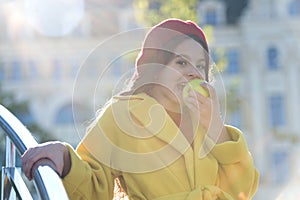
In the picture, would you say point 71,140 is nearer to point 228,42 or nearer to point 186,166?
point 228,42

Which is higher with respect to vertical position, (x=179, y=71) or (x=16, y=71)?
(x=16, y=71)

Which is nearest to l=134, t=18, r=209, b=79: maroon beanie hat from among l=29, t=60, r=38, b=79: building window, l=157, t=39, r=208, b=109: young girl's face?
l=157, t=39, r=208, b=109: young girl's face

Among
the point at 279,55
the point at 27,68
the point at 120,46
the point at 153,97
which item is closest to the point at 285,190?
the point at 279,55

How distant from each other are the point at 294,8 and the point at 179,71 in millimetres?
26545

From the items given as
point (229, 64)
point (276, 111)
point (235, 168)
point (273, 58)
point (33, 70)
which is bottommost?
point (235, 168)

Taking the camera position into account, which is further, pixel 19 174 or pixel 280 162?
pixel 280 162

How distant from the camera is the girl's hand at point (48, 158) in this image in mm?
2244

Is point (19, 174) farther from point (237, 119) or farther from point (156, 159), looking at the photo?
point (237, 119)

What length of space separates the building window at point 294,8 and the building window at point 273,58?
142 cm

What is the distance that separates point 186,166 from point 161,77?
1.02ft

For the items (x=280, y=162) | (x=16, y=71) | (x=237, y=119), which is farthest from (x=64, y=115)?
(x=280, y=162)

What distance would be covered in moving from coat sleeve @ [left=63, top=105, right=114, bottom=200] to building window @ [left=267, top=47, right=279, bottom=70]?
85.5 feet

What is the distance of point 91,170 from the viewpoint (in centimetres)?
241

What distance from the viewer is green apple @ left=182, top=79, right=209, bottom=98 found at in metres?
2.52
